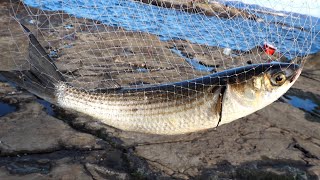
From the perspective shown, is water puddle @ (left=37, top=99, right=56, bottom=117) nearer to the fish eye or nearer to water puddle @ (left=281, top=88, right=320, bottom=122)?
the fish eye

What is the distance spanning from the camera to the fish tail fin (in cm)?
432

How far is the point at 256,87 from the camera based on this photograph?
408 cm

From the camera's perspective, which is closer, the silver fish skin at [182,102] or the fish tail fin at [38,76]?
the silver fish skin at [182,102]

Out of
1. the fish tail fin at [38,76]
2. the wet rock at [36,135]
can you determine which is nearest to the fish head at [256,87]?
the wet rock at [36,135]

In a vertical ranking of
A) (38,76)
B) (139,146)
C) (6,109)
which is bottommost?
(139,146)

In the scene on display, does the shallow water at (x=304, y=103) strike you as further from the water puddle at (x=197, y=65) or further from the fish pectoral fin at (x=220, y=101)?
the fish pectoral fin at (x=220, y=101)

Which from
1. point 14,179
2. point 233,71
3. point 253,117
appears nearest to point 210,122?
point 233,71

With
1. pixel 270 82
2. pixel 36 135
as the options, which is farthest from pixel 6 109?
pixel 270 82

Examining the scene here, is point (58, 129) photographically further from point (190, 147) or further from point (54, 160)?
point (190, 147)

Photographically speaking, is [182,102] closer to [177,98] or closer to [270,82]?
[177,98]

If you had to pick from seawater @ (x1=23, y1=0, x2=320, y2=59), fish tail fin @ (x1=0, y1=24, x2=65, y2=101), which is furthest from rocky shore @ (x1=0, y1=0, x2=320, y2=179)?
seawater @ (x1=23, y1=0, x2=320, y2=59)

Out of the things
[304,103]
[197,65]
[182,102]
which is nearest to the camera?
[182,102]

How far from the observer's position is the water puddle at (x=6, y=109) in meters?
4.38

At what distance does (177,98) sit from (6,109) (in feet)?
7.53
